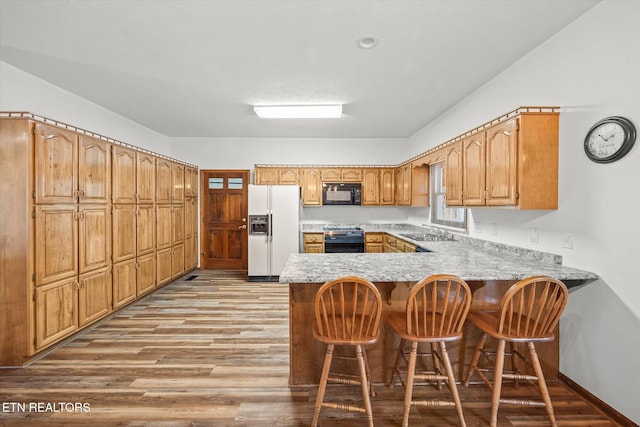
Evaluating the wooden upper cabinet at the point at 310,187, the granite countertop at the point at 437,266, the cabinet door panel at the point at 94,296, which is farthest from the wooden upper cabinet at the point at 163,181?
the granite countertop at the point at 437,266

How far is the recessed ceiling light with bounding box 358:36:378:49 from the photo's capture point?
7.83ft

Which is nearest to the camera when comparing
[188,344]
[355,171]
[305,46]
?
[305,46]

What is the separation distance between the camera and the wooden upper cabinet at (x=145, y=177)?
3980mm

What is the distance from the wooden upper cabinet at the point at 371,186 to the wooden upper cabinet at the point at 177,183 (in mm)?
3414

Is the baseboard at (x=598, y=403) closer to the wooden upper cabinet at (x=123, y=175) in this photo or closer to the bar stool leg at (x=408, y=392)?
the bar stool leg at (x=408, y=392)

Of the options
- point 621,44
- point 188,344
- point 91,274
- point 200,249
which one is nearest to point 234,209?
point 200,249

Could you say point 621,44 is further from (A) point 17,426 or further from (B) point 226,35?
(A) point 17,426

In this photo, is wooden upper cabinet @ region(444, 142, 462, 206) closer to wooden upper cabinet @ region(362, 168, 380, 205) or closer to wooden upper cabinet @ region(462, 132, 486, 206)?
wooden upper cabinet @ region(462, 132, 486, 206)

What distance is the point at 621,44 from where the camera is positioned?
6.06ft

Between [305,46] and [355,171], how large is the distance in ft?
11.4

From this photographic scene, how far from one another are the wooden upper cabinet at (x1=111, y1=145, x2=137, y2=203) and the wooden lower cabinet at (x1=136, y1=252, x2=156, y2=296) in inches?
34.4

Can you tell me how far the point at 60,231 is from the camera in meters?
2.75

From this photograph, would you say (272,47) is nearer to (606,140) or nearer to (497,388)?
(606,140)

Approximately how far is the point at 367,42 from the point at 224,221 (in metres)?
4.67
